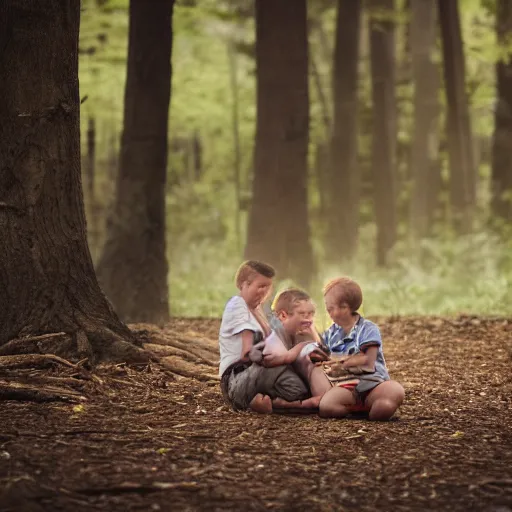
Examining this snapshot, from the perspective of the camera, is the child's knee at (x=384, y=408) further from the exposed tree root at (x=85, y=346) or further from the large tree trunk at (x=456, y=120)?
the large tree trunk at (x=456, y=120)

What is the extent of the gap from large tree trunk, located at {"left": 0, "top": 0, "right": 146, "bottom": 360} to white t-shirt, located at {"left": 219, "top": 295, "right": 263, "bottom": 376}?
1229 millimetres

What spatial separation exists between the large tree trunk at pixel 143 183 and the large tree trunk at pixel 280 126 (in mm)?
2036

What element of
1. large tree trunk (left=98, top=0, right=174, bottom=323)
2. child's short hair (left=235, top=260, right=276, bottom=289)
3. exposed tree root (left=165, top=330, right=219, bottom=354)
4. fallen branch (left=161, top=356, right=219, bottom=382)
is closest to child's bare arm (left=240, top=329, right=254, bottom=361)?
child's short hair (left=235, top=260, right=276, bottom=289)

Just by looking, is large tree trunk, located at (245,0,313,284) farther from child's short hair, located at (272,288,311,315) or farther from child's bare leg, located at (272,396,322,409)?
child's bare leg, located at (272,396,322,409)

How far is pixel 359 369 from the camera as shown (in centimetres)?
679

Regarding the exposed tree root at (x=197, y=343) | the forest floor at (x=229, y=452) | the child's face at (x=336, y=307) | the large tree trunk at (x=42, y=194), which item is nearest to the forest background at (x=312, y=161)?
the exposed tree root at (x=197, y=343)

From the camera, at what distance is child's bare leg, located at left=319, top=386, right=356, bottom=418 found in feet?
22.6

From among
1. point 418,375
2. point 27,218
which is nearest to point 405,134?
point 418,375

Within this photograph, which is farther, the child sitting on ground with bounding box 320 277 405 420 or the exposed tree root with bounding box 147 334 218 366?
the exposed tree root with bounding box 147 334 218 366

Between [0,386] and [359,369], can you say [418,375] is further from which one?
[0,386]

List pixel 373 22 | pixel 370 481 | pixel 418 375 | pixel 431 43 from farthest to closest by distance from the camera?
pixel 431 43 → pixel 373 22 → pixel 418 375 → pixel 370 481

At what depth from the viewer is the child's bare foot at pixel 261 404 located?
6984mm

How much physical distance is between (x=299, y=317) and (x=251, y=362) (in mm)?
504

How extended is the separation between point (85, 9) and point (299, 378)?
1289 centimetres
